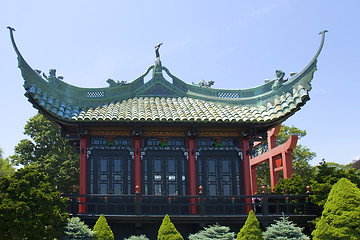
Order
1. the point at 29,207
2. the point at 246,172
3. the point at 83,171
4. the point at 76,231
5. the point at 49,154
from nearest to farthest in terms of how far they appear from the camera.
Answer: the point at 29,207, the point at 76,231, the point at 83,171, the point at 246,172, the point at 49,154

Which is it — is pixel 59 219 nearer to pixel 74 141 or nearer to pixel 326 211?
pixel 74 141

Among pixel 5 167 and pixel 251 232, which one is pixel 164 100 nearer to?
pixel 251 232

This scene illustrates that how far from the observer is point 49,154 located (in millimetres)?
34531

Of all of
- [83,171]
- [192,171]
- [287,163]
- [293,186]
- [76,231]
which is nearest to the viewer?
[76,231]

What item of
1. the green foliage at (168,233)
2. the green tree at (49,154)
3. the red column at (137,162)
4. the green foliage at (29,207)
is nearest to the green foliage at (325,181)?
the green foliage at (168,233)

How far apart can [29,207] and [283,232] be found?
327 inches

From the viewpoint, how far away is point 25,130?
120ft

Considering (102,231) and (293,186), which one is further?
(293,186)

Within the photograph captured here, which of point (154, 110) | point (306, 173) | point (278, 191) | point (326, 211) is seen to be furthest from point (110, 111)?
point (306, 173)

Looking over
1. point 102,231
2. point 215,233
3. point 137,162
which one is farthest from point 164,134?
point 102,231

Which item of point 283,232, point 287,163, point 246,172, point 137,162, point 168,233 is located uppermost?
point 287,163

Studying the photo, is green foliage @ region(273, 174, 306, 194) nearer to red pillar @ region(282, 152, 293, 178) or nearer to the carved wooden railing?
the carved wooden railing

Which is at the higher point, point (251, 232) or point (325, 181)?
point (325, 181)

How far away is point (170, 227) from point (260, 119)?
235 inches
